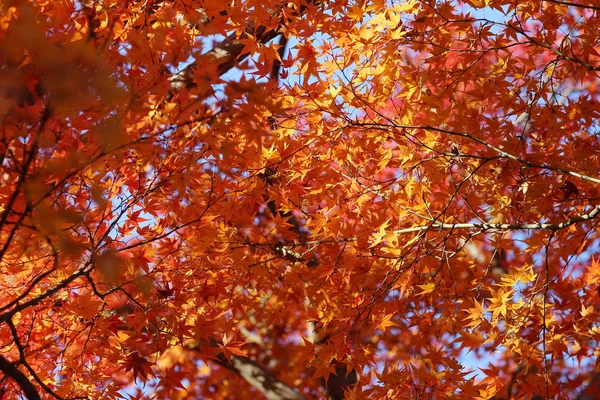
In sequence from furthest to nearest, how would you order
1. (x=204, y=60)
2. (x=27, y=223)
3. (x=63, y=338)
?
1. (x=63, y=338)
2. (x=204, y=60)
3. (x=27, y=223)

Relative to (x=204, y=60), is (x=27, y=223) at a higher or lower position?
lower

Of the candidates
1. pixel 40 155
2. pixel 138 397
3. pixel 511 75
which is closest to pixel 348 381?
pixel 138 397

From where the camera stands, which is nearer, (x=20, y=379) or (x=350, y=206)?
(x=20, y=379)

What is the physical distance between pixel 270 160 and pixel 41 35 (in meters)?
2.04

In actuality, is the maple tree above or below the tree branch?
above

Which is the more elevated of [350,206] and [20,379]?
[350,206]

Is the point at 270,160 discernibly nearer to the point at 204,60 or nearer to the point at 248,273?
the point at 248,273

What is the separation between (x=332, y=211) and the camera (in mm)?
3592

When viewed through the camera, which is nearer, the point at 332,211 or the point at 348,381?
the point at 332,211

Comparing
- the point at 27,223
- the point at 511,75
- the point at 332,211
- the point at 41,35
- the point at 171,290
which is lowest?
the point at 27,223

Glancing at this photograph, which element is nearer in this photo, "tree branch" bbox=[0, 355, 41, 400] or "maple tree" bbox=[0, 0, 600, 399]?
"tree branch" bbox=[0, 355, 41, 400]

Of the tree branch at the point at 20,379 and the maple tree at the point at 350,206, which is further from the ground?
the maple tree at the point at 350,206

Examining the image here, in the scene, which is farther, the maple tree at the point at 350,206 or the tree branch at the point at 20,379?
the maple tree at the point at 350,206

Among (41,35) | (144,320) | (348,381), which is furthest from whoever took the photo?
(348,381)
